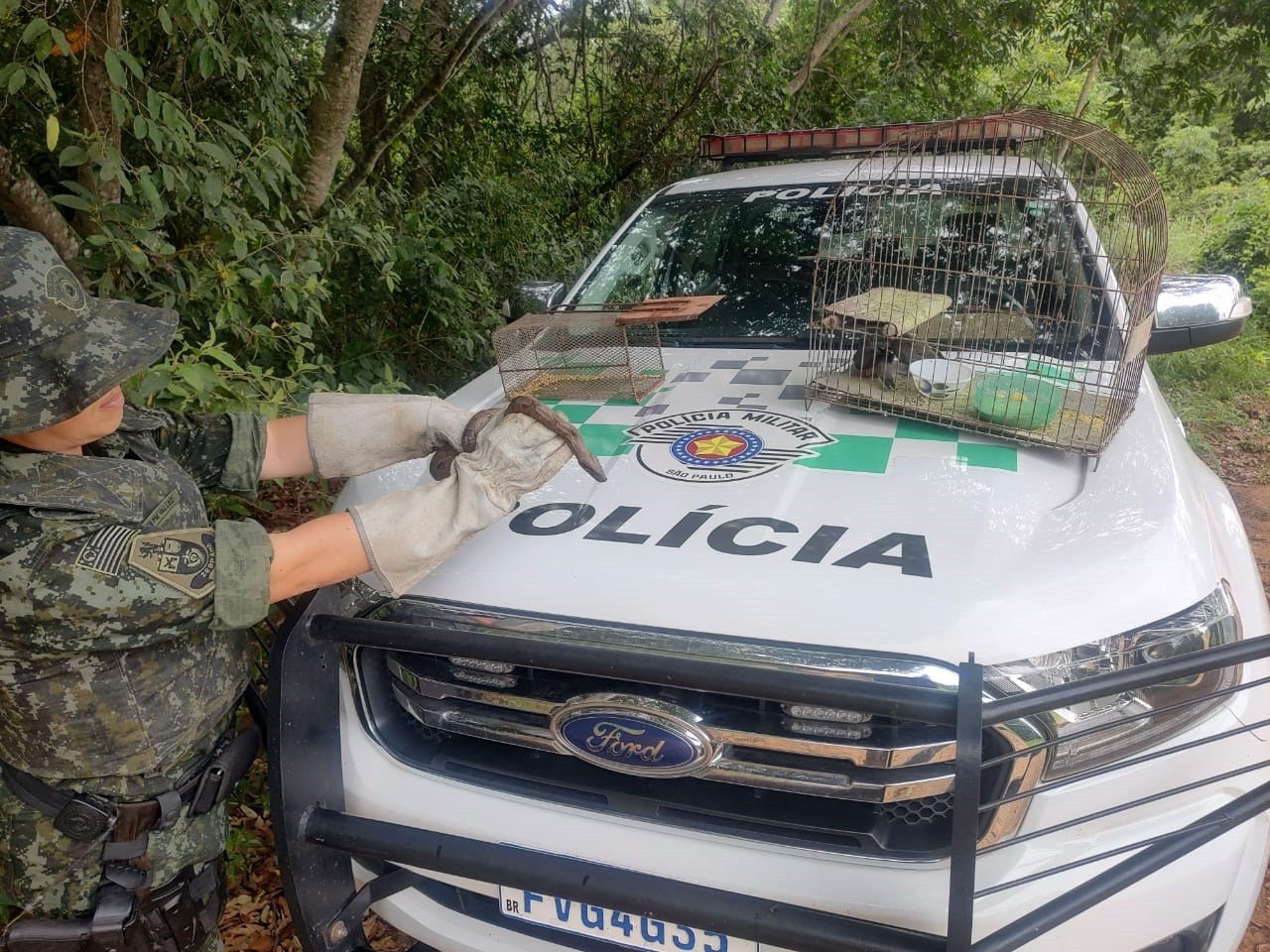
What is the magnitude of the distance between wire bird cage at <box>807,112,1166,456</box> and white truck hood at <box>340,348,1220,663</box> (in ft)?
0.28

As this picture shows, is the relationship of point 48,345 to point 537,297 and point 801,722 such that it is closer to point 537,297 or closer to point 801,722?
point 801,722

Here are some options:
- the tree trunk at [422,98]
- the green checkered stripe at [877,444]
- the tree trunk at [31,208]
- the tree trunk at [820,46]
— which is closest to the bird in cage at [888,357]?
the green checkered stripe at [877,444]

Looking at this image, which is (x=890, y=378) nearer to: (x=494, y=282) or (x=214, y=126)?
(x=214, y=126)

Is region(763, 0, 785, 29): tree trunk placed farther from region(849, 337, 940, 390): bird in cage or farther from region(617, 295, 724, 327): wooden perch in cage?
region(849, 337, 940, 390): bird in cage

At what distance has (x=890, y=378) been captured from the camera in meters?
2.27

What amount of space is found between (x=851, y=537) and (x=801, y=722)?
1.24ft

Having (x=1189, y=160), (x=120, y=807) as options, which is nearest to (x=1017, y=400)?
(x=120, y=807)

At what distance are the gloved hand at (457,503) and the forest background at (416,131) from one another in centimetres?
105

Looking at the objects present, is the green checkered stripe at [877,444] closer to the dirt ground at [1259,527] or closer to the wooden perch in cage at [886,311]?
the wooden perch in cage at [886,311]

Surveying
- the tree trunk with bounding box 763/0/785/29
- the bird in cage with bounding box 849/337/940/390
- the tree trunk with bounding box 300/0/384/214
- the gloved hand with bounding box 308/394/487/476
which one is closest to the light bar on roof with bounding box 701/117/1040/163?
the bird in cage with bounding box 849/337/940/390

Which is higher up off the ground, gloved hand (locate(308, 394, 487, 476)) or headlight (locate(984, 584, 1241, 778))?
gloved hand (locate(308, 394, 487, 476))

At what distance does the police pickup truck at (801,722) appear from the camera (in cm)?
133

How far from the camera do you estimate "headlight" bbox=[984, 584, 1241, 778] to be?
1393 mm

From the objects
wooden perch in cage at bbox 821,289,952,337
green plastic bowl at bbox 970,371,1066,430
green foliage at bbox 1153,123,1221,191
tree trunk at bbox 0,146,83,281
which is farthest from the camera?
green foliage at bbox 1153,123,1221,191
